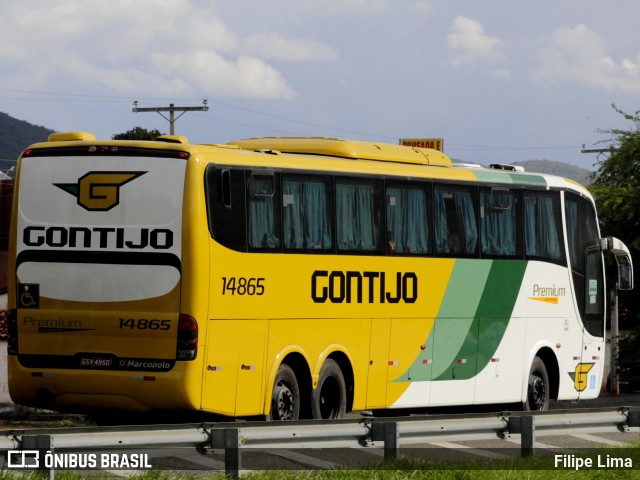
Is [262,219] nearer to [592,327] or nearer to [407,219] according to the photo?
[407,219]

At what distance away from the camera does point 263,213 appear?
16.9m

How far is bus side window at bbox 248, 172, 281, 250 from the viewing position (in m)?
16.7

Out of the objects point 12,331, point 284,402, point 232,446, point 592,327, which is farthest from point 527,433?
point 592,327

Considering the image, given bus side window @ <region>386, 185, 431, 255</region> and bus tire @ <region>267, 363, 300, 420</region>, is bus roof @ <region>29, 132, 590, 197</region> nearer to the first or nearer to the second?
bus side window @ <region>386, 185, 431, 255</region>

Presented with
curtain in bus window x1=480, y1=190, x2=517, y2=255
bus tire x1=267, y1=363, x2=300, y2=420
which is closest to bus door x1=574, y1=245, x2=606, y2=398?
curtain in bus window x1=480, y1=190, x2=517, y2=255

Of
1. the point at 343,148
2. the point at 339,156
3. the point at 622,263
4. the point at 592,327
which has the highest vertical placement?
the point at 343,148

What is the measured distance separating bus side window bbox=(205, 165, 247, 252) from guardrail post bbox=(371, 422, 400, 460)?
4.07 meters

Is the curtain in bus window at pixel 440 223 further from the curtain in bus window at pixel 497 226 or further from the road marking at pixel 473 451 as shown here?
the road marking at pixel 473 451

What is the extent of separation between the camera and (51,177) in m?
16.3

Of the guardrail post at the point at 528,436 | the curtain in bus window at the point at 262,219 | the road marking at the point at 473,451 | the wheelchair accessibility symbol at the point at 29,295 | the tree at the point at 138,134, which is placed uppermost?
the tree at the point at 138,134

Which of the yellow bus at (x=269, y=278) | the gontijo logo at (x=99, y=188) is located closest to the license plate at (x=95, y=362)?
the yellow bus at (x=269, y=278)

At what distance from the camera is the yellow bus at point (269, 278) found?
15.8 metres

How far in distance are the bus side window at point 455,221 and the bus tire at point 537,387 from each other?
2777mm

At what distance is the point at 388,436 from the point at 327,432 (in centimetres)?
63
